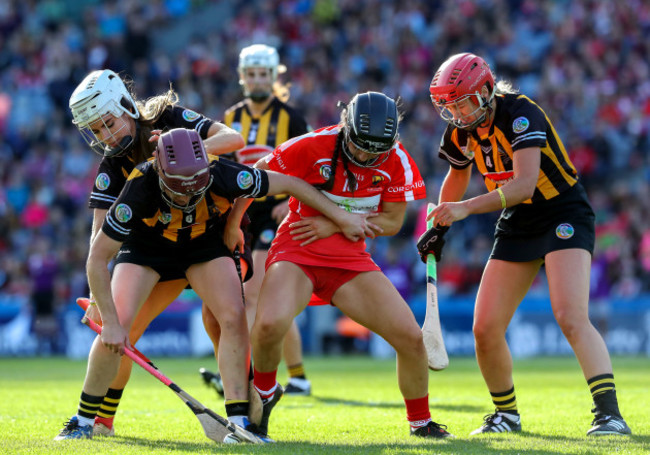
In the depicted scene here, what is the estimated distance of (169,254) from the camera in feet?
17.9

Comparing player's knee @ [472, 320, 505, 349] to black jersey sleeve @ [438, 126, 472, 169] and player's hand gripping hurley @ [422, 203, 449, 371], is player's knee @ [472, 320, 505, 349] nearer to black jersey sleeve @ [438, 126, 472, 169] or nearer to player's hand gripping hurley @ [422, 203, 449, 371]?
player's hand gripping hurley @ [422, 203, 449, 371]

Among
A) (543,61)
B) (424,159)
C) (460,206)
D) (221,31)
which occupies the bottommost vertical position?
(460,206)

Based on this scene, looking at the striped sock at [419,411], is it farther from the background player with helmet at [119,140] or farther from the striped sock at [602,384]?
the background player with helmet at [119,140]

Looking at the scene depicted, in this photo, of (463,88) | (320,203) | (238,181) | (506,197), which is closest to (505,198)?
(506,197)

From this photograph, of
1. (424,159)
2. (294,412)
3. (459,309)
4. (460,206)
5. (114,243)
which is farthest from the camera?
(424,159)

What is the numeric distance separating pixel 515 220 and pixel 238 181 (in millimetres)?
1817

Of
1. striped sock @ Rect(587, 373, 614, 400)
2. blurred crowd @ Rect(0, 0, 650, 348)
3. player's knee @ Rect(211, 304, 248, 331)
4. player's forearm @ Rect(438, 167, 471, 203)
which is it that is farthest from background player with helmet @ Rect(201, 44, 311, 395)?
blurred crowd @ Rect(0, 0, 650, 348)

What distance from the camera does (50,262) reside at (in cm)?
1585

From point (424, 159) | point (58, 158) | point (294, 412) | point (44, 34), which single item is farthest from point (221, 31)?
point (294, 412)

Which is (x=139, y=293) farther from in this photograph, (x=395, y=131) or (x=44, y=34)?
(x=44, y=34)

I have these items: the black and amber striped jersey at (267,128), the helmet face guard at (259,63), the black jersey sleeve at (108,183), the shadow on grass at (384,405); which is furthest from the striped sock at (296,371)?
the black jersey sleeve at (108,183)

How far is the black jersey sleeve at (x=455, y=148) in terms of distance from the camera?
19.9ft

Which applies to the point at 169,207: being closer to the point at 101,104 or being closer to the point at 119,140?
the point at 119,140

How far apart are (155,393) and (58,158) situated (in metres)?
10.8
